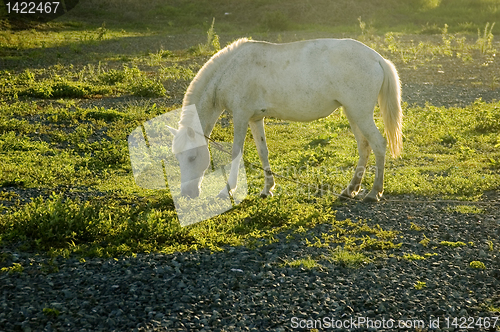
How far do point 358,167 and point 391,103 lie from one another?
1.05 m

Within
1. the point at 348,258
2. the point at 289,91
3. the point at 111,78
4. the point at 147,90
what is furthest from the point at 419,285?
the point at 111,78

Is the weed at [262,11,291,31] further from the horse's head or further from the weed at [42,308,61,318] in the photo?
the weed at [42,308,61,318]

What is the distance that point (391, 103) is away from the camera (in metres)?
7.59

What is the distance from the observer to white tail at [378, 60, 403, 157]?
24.5ft

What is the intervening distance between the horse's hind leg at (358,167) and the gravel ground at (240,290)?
5.92ft

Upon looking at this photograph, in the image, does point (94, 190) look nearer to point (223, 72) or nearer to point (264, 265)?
point (223, 72)

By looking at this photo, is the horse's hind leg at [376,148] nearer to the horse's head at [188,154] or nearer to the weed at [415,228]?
the weed at [415,228]

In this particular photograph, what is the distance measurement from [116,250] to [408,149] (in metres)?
6.76

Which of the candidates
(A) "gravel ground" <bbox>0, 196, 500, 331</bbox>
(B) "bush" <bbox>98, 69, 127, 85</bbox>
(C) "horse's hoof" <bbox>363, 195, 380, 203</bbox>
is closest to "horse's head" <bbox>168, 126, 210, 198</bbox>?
(A) "gravel ground" <bbox>0, 196, 500, 331</bbox>

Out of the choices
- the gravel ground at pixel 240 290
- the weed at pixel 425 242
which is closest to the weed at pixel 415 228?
the weed at pixel 425 242

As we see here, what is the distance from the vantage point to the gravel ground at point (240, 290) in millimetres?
4449

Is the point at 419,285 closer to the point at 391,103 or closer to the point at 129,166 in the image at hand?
the point at 391,103

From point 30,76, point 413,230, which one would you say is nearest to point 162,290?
point 413,230

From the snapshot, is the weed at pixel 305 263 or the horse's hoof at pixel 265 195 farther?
the horse's hoof at pixel 265 195
